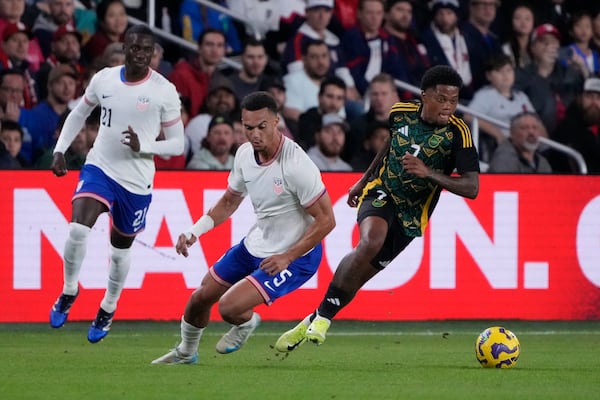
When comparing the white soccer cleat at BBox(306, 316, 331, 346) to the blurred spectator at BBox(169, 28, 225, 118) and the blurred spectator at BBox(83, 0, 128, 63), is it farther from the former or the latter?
the blurred spectator at BBox(83, 0, 128, 63)

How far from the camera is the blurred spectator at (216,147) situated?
13894 mm

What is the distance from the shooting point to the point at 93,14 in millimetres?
15164

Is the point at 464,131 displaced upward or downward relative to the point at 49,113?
upward

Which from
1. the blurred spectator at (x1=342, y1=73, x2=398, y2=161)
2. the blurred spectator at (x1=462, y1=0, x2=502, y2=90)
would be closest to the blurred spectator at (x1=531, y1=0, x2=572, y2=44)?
the blurred spectator at (x1=462, y1=0, x2=502, y2=90)

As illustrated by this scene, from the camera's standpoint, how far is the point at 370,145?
1462 cm

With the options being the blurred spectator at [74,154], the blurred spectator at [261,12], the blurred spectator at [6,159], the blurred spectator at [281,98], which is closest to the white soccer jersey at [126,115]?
the blurred spectator at [74,154]

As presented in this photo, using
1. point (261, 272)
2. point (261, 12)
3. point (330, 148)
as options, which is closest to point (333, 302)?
point (261, 272)

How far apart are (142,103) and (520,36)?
25.2ft

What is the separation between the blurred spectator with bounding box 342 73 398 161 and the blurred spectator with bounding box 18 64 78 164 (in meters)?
3.19

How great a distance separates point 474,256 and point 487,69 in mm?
3552

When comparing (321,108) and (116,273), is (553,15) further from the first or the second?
(116,273)

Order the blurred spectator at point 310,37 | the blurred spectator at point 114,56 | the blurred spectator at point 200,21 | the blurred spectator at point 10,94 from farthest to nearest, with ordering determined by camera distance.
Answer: the blurred spectator at point 200,21
the blurred spectator at point 310,37
the blurred spectator at point 10,94
the blurred spectator at point 114,56

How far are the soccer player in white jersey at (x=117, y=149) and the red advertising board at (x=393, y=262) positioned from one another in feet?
6.99

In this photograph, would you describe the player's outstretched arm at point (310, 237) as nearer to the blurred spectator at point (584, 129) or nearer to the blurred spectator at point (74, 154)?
the blurred spectator at point (74, 154)
